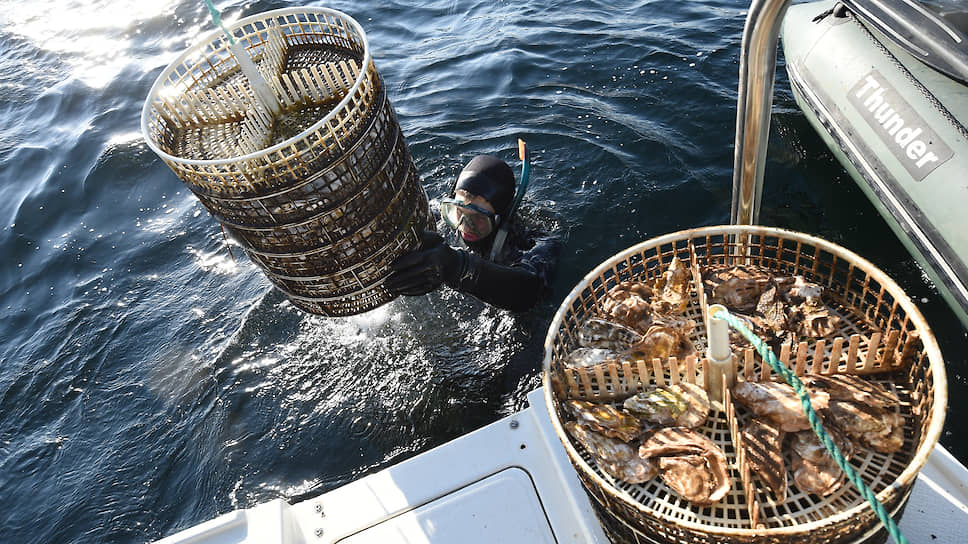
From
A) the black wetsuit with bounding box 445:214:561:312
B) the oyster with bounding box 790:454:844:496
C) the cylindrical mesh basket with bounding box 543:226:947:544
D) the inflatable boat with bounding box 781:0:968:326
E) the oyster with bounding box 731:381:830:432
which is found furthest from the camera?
the inflatable boat with bounding box 781:0:968:326

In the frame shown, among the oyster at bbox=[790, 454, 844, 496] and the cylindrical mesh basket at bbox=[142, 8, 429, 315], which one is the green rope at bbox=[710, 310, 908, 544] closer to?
the oyster at bbox=[790, 454, 844, 496]

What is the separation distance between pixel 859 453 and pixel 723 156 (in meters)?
4.27

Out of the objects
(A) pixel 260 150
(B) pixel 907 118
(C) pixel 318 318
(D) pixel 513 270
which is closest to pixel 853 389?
(D) pixel 513 270

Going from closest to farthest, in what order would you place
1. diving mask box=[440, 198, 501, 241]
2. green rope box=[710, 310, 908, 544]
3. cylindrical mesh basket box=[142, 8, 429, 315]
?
1. green rope box=[710, 310, 908, 544]
2. cylindrical mesh basket box=[142, 8, 429, 315]
3. diving mask box=[440, 198, 501, 241]

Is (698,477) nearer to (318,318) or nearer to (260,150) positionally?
(260,150)

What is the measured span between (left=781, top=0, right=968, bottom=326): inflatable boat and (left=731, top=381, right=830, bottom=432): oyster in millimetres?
2070

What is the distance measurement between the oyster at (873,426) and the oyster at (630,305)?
0.68 m

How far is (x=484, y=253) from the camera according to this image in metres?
4.14

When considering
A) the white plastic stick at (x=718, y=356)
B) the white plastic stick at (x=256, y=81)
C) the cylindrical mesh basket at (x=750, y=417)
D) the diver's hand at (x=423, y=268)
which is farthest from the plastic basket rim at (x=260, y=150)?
the white plastic stick at (x=718, y=356)

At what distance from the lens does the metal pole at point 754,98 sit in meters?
1.82

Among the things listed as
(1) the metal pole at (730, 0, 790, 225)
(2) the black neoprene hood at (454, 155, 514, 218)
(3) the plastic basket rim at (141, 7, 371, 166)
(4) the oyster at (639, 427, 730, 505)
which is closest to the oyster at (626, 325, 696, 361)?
(4) the oyster at (639, 427, 730, 505)

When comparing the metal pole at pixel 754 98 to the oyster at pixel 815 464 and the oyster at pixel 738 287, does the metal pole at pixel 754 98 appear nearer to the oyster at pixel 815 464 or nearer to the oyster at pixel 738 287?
the oyster at pixel 738 287

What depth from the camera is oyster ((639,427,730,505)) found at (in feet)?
5.28

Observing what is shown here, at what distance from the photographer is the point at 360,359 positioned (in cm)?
413
